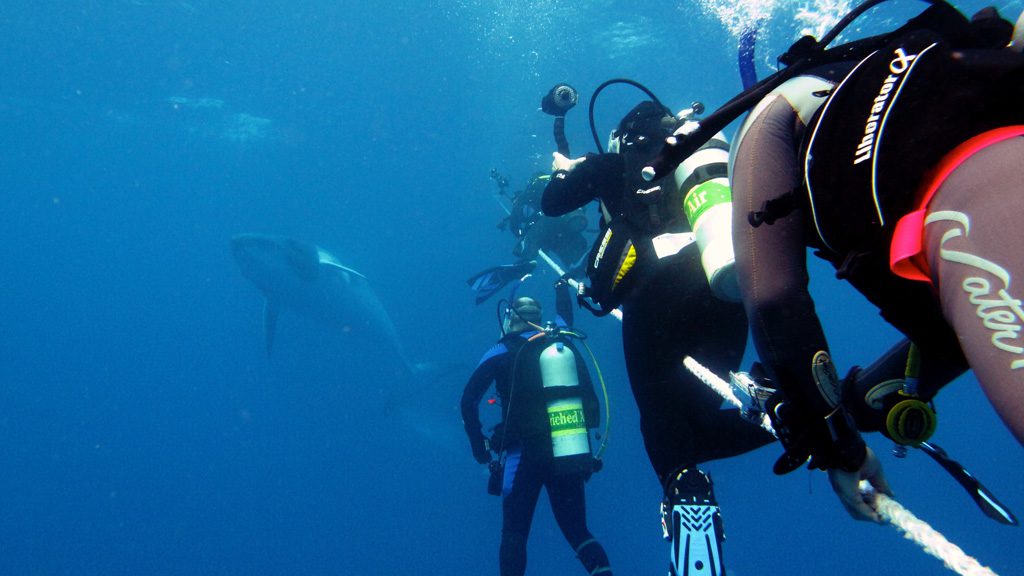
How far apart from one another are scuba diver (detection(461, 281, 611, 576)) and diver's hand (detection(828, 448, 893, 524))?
480 centimetres

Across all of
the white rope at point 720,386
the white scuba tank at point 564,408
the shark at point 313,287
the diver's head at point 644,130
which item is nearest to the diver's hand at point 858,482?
the white rope at point 720,386

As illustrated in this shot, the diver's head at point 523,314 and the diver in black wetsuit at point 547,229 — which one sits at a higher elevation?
the diver in black wetsuit at point 547,229

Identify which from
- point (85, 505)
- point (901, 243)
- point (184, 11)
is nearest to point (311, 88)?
point (184, 11)

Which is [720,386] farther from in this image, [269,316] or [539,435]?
[269,316]

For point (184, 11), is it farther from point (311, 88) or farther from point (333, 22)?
point (311, 88)

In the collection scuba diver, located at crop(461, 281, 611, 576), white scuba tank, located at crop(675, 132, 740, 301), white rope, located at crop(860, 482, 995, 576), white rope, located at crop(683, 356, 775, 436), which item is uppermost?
scuba diver, located at crop(461, 281, 611, 576)

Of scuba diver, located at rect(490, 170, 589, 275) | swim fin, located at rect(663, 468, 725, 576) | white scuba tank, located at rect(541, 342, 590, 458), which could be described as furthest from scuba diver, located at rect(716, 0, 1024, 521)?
scuba diver, located at rect(490, 170, 589, 275)

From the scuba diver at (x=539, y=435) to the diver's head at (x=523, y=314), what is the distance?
47cm

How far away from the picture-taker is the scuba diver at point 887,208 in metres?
1.00

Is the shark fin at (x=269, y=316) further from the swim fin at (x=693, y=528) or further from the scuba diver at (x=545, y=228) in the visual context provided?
the swim fin at (x=693, y=528)

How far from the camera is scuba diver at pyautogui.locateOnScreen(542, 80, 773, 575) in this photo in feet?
8.55

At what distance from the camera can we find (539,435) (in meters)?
6.28

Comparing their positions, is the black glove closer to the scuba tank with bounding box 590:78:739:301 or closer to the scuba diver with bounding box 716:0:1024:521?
the scuba diver with bounding box 716:0:1024:521

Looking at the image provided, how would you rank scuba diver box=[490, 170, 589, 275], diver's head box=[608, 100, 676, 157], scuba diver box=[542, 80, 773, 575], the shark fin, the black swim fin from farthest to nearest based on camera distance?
the shark fin → scuba diver box=[490, 170, 589, 275] → diver's head box=[608, 100, 676, 157] → scuba diver box=[542, 80, 773, 575] → the black swim fin
